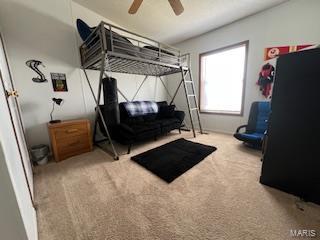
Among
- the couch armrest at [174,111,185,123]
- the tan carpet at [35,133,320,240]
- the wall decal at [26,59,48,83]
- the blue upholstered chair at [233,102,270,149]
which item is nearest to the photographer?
the tan carpet at [35,133,320,240]

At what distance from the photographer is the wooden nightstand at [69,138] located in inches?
85.1

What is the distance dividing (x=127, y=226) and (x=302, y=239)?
4.29ft

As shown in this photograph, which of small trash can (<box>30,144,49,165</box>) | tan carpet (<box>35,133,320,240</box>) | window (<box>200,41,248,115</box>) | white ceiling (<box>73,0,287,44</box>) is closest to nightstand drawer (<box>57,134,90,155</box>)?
small trash can (<box>30,144,49,165</box>)

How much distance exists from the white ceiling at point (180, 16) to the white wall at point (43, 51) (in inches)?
17.6

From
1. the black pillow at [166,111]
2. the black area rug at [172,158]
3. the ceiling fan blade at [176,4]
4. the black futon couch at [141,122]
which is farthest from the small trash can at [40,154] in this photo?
the ceiling fan blade at [176,4]

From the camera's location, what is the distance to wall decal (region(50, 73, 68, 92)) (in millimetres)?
2477

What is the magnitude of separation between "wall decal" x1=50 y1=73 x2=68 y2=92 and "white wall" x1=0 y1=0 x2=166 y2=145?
6cm

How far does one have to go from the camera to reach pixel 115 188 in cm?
156

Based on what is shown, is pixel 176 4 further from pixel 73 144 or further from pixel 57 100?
pixel 73 144

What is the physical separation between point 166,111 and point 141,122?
900 mm

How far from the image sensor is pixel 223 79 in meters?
3.57

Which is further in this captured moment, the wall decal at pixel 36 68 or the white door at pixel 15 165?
the wall decal at pixel 36 68

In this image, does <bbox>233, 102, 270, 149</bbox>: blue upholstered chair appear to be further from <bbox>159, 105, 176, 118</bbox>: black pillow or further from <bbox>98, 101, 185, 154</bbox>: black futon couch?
<bbox>159, 105, 176, 118</bbox>: black pillow

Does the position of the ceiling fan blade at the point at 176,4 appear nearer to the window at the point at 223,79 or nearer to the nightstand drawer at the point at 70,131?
the window at the point at 223,79
